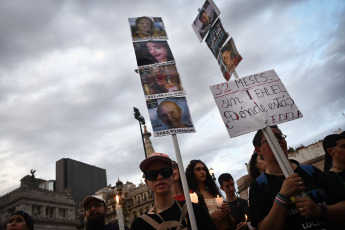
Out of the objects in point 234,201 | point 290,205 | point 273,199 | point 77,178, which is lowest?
point 290,205

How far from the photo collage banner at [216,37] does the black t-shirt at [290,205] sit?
7.72 ft

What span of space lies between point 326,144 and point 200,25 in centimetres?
393

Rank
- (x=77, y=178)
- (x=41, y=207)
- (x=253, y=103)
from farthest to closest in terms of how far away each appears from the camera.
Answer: (x=77, y=178)
(x=41, y=207)
(x=253, y=103)

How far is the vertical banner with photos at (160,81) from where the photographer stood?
12.0 ft

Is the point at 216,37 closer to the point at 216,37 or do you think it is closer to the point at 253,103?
the point at 216,37

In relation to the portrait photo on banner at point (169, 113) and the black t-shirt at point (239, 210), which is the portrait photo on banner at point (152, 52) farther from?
the black t-shirt at point (239, 210)

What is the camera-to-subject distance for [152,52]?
4398 millimetres

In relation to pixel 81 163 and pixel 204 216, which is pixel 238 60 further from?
pixel 81 163

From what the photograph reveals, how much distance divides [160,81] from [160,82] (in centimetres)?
3

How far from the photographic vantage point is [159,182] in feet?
8.91

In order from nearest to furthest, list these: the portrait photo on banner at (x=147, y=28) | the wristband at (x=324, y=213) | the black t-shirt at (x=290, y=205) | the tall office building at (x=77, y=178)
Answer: the wristband at (x=324, y=213) < the black t-shirt at (x=290, y=205) < the portrait photo on banner at (x=147, y=28) < the tall office building at (x=77, y=178)

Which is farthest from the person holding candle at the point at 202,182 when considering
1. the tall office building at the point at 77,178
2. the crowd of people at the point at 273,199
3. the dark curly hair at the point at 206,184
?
the tall office building at the point at 77,178

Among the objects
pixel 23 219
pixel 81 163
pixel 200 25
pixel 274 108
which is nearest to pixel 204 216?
pixel 274 108

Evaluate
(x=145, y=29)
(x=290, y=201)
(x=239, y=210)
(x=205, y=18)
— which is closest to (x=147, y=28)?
(x=145, y=29)
